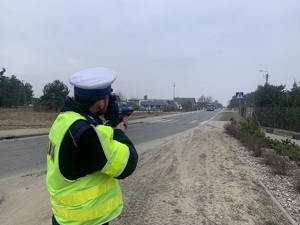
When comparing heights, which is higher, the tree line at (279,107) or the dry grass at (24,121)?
the tree line at (279,107)

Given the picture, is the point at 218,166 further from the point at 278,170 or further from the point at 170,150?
the point at 170,150

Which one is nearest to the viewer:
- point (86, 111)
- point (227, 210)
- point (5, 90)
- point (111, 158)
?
point (111, 158)

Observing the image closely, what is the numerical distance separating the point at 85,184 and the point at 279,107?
24984 millimetres

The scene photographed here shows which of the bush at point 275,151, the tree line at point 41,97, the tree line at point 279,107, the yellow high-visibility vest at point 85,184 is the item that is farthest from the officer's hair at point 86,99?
the tree line at point 41,97

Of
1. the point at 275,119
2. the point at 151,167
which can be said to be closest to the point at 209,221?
the point at 151,167

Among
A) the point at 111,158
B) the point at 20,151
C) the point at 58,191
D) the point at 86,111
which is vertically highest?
the point at 86,111

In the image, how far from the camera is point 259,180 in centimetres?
757

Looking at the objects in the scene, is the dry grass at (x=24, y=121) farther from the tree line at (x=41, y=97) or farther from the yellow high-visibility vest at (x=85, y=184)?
the yellow high-visibility vest at (x=85, y=184)

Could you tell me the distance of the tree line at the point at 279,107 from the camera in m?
22.8

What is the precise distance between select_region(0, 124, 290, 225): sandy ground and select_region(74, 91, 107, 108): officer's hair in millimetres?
2872

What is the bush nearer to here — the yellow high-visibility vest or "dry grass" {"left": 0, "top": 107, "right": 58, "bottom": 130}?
the yellow high-visibility vest

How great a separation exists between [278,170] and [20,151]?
9075mm

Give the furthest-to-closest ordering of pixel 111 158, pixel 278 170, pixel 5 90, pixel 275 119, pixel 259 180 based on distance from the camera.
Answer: pixel 5 90, pixel 275 119, pixel 278 170, pixel 259 180, pixel 111 158

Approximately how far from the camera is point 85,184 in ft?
6.39
